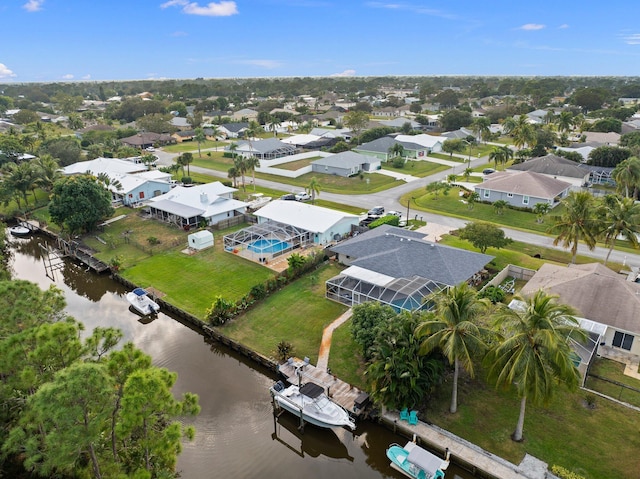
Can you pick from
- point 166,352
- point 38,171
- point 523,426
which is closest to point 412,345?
point 523,426

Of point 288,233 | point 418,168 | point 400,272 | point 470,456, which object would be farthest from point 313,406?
point 418,168

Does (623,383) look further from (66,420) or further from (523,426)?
(66,420)

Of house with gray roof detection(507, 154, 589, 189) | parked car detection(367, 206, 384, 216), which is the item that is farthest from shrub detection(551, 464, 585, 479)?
house with gray roof detection(507, 154, 589, 189)

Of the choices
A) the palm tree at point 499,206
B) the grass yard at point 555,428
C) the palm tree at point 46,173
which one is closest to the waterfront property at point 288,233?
the palm tree at point 499,206

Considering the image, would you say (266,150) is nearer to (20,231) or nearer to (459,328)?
(20,231)

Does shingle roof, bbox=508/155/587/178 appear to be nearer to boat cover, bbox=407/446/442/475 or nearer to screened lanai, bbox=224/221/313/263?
screened lanai, bbox=224/221/313/263
